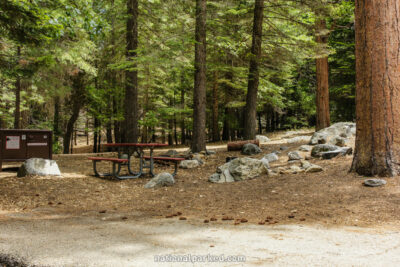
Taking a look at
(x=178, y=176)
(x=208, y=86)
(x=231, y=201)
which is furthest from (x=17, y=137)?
(x=208, y=86)

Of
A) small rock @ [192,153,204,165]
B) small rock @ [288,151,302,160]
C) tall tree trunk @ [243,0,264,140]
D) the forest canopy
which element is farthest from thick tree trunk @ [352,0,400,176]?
tall tree trunk @ [243,0,264,140]

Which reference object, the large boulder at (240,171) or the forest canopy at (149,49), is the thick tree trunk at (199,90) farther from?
the large boulder at (240,171)

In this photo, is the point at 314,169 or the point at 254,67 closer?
the point at 314,169

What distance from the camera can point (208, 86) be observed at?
2105 centimetres

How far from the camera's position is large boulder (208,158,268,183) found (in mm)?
7781

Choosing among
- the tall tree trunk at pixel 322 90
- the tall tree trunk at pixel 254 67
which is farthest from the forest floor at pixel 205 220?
the tall tree trunk at pixel 322 90

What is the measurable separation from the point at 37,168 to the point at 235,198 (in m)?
5.36

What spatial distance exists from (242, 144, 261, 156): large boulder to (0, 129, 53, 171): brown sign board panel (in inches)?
260

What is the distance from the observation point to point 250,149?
10.9 metres

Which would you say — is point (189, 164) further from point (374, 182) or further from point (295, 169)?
point (374, 182)

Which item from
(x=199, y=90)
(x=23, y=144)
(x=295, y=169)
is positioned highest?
(x=199, y=90)

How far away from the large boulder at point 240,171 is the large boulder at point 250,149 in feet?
8.59

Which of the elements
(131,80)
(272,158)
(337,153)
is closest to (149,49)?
(131,80)

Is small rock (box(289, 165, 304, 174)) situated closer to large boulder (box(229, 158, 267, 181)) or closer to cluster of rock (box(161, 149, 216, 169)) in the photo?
large boulder (box(229, 158, 267, 181))
